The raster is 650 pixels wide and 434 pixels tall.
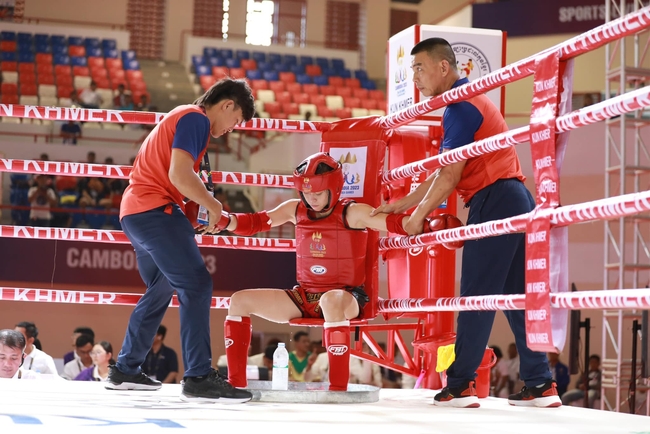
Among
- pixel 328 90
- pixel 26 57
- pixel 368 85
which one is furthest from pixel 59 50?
pixel 368 85

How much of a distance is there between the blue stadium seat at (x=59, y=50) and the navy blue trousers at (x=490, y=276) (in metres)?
13.0

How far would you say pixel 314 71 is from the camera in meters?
→ 15.7

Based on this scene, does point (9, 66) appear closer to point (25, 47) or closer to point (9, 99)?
point (25, 47)

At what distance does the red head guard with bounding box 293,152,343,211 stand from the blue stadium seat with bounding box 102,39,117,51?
12.7 meters

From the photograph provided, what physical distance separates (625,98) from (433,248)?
5.68 feet

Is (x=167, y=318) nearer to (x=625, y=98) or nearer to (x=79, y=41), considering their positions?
(x=79, y=41)

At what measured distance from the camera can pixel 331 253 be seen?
3373mm

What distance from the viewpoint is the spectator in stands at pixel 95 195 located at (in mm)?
10117

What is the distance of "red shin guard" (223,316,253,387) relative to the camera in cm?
304

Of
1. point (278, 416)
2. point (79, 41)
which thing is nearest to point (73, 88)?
point (79, 41)

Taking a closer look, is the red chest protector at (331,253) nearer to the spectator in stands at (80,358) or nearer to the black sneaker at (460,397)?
the black sneaker at (460,397)

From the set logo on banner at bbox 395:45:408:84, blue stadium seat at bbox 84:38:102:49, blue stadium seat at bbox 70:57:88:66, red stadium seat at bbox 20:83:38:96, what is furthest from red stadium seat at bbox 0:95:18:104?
logo on banner at bbox 395:45:408:84

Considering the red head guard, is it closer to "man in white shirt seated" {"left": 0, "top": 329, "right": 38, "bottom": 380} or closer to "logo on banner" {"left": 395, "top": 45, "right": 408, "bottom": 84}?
"logo on banner" {"left": 395, "top": 45, "right": 408, "bottom": 84}

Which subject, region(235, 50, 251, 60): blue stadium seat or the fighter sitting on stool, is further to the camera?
region(235, 50, 251, 60): blue stadium seat
